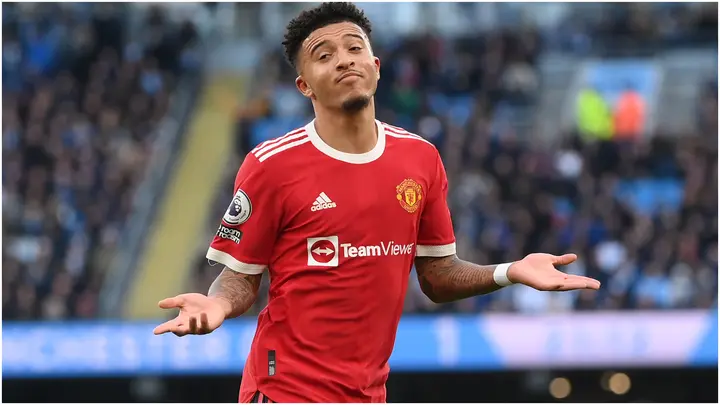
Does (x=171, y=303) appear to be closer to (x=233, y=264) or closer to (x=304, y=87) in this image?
(x=233, y=264)

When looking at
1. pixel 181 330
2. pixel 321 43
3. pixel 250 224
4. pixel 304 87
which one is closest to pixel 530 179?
pixel 304 87

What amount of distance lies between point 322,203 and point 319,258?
0.20 m

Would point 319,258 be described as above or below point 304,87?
below

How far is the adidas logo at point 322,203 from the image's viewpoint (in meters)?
4.68

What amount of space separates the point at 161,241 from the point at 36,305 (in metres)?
2.73

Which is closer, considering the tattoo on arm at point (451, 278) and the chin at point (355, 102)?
the chin at point (355, 102)

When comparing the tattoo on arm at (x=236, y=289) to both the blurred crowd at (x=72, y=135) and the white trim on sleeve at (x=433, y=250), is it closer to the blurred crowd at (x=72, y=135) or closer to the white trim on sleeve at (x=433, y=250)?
the white trim on sleeve at (x=433, y=250)

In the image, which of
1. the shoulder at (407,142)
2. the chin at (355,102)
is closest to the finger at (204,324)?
the chin at (355,102)

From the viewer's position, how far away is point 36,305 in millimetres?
13844

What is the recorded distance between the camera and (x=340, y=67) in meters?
4.67

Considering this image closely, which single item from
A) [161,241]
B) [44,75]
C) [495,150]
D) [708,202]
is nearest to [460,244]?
[495,150]

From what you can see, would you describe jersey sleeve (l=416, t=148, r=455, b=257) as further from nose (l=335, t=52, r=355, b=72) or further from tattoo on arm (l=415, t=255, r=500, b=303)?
nose (l=335, t=52, r=355, b=72)

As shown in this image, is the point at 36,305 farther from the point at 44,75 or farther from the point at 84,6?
the point at 84,6

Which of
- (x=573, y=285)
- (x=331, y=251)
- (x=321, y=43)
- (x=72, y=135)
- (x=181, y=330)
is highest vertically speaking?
(x=72, y=135)
